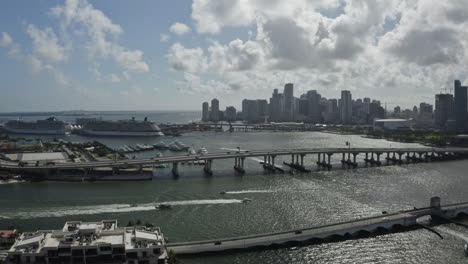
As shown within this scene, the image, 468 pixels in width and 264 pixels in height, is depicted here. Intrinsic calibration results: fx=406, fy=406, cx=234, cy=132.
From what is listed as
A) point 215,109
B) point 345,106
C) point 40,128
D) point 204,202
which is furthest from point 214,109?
point 204,202

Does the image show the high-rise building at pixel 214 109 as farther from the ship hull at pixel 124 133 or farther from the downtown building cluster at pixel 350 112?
the ship hull at pixel 124 133

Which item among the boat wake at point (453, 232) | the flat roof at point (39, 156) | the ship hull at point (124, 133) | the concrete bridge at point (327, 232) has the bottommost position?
the boat wake at point (453, 232)

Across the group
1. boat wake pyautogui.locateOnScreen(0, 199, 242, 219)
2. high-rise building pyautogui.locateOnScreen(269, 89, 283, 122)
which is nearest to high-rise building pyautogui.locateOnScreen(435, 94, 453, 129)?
high-rise building pyautogui.locateOnScreen(269, 89, 283, 122)

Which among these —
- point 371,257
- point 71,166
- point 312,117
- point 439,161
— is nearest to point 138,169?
point 71,166

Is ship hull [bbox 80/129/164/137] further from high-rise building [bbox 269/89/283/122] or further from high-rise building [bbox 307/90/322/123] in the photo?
high-rise building [bbox 269/89/283/122]

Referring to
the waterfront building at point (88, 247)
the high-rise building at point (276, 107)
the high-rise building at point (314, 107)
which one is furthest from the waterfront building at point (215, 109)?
the waterfront building at point (88, 247)

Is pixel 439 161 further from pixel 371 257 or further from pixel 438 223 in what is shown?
pixel 371 257
